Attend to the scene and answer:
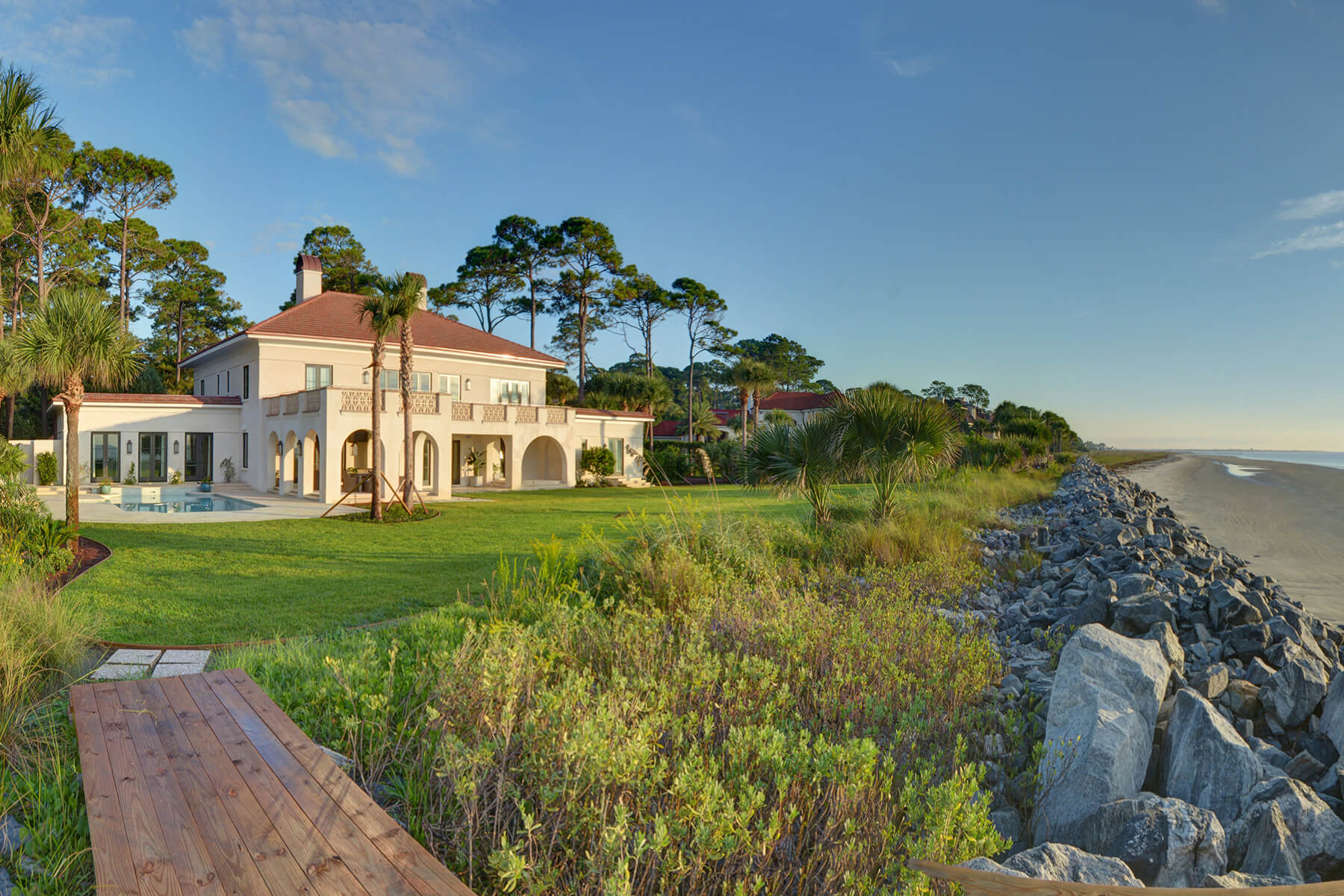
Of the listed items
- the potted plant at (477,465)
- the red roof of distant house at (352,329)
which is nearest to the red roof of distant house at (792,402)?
the red roof of distant house at (352,329)

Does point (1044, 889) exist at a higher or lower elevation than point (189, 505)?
higher

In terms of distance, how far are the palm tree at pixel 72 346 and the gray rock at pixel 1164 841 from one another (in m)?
16.4

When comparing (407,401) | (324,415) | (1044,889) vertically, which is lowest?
(1044,889)

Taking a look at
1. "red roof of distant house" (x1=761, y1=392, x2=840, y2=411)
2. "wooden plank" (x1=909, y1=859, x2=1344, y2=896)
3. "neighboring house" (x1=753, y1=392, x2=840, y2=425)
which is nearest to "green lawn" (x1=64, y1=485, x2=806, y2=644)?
"wooden plank" (x1=909, y1=859, x2=1344, y2=896)

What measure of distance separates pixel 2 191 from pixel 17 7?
4.71 m

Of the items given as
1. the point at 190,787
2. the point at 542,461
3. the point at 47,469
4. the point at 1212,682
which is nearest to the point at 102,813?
the point at 190,787

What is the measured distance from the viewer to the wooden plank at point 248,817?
85.2 inches

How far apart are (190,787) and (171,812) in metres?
0.22

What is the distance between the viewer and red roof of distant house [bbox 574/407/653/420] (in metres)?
31.9

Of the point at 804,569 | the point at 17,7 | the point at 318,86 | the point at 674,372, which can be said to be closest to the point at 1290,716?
the point at 804,569

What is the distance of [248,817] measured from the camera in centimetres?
255

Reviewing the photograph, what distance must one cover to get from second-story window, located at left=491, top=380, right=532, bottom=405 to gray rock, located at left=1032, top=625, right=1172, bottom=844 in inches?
1111

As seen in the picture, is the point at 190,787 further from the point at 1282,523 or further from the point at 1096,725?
the point at 1282,523

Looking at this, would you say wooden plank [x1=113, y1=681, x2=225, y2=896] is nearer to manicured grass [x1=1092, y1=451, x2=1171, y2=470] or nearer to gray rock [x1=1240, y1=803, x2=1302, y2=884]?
gray rock [x1=1240, y1=803, x2=1302, y2=884]
